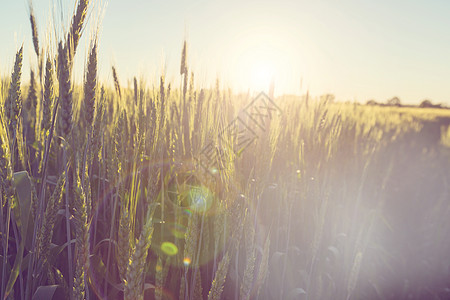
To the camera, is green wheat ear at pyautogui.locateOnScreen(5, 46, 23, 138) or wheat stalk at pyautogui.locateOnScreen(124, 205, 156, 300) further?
green wheat ear at pyautogui.locateOnScreen(5, 46, 23, 138)

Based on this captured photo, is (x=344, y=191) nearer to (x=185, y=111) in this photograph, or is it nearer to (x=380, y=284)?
(x=380, y=284)

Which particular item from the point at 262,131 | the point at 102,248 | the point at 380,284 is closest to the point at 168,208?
the point at 102,248

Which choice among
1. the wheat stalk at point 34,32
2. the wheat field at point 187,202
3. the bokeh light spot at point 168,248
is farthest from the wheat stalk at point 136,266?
the wheat stalk at point 34,32

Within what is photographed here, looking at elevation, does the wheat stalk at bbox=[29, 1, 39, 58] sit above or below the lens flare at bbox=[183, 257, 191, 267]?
above

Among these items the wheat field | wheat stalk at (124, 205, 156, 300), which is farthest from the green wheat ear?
wheat stalk at (124, 205, 156, 300)

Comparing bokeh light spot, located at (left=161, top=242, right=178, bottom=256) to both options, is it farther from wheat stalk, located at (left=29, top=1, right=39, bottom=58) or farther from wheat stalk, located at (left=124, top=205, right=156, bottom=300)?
wheat stalk, located at (left=29, top=1, right=39, bottom=58)

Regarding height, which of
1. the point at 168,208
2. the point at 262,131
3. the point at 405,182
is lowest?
the point at 405,182

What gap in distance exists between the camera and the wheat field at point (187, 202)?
853 mm

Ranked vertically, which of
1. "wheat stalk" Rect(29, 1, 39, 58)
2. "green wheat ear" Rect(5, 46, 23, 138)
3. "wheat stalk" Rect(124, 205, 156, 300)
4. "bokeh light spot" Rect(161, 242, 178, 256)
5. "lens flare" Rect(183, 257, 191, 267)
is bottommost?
"bokeh light spot" Rect(161, 242, 178, 256)

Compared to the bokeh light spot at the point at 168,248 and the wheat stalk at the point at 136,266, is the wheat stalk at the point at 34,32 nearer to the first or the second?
the bokeh light spot at the point at 168,248

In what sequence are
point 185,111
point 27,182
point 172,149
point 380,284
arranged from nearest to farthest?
point 27,182, point 172,149, point 185,111, point 380,284

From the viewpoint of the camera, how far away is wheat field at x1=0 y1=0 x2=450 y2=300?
85 centimetres

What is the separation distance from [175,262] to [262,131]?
2.80 feet

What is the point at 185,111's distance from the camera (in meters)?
1.78
